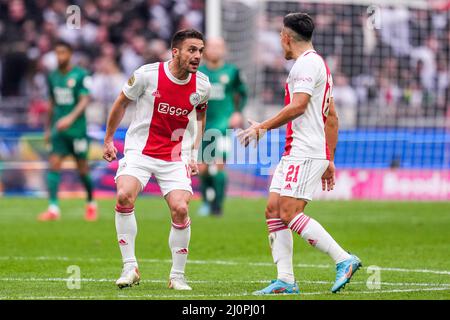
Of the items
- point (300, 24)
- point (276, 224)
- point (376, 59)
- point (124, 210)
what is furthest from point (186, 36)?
point (376, 59)

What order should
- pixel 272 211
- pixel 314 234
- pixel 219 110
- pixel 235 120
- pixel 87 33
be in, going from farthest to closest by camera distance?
pixel 87 33, pixel 219 110, pixel 235 120, pixel 272 211, pixel 314 234

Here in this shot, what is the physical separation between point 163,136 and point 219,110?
838 cm

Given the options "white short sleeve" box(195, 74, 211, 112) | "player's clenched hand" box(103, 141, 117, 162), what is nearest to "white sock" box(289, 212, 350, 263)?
"white short sleeve" box(195, 74, 211, 112)

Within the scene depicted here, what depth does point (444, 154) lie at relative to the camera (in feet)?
77.2

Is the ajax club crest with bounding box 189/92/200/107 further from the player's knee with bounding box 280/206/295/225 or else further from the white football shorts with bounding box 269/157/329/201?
the player's knee with bounding box 280/206/295/225

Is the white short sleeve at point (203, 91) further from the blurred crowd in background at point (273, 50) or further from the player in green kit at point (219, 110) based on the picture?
the blurred crowd in background at point (273, 50)

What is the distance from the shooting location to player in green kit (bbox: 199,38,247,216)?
17562mm

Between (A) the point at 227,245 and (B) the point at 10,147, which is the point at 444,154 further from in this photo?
(A) the point at 227,245

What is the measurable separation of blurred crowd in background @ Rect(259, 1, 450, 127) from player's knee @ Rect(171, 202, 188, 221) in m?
16.9

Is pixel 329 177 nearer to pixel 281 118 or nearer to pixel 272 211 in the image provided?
pixel 272 211

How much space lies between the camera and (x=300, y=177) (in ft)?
27.9

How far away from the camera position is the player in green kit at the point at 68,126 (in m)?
16.9
